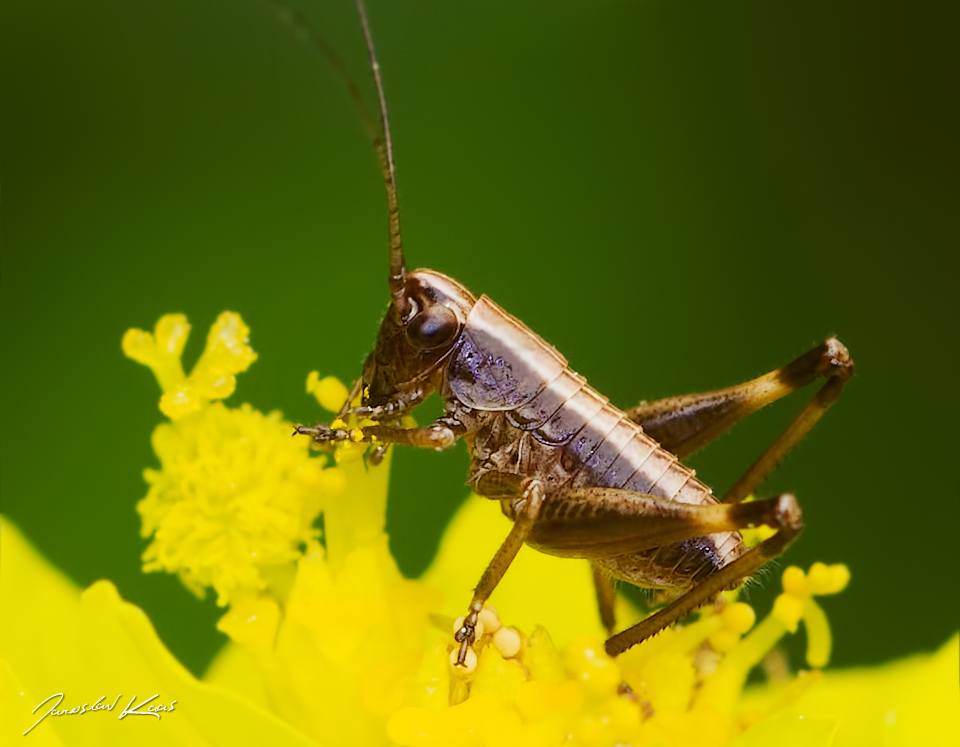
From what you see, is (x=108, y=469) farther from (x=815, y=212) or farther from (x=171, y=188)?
(x=815, y=212)

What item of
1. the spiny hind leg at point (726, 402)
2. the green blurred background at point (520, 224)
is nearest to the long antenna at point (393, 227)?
the green blurred background at point (520, 224)

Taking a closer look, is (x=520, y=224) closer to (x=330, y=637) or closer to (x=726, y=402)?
(x=726, y=402)

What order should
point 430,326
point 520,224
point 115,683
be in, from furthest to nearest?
point 520,224, point 430,326, point 115,683

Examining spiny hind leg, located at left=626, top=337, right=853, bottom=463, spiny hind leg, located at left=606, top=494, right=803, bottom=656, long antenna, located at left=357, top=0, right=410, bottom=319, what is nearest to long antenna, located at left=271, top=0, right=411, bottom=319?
long antenna, located at left=357, top=0, right=410, bottom=319

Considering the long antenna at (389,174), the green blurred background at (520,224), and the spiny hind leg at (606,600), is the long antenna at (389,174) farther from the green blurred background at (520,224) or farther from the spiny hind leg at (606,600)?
the spiny hind leg at (606,600)

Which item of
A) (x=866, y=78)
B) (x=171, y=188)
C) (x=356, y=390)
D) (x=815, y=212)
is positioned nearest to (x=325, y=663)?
(x=356, y=390)

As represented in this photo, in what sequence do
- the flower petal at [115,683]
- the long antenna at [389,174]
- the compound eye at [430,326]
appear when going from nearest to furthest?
the flower petal at [115,683]
the long antenna at [389,174]
the compound eye at [430,326]

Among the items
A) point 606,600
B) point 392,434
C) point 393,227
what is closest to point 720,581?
point 606,600
